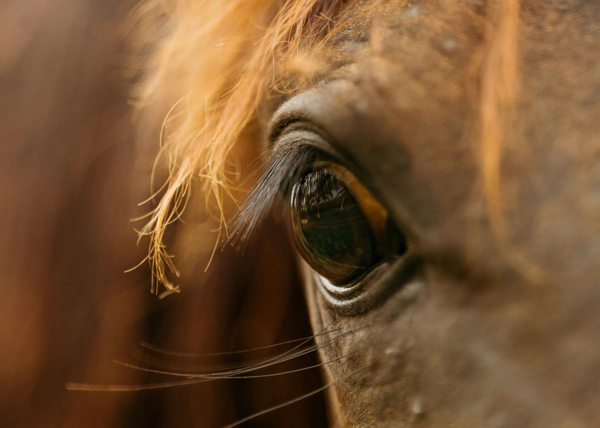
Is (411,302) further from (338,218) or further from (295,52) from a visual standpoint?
(295,52)

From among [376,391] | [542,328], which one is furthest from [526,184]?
[376,391]

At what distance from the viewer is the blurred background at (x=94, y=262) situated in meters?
0.66

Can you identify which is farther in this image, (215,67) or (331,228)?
(215,67)

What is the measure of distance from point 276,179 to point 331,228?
0.10 m

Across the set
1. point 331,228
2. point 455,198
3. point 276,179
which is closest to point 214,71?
point 276,179

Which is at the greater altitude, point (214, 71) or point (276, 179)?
point (214, 71)

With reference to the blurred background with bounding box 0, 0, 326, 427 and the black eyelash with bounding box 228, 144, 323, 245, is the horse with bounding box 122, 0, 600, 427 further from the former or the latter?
the blurred background with bounding box 0, 0, 326, 427

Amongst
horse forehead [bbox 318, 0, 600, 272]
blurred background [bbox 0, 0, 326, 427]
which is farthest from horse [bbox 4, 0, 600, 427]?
blurred background [bbox 0, 0, 326, 427]

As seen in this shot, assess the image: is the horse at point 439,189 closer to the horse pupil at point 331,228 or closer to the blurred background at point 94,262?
the horse pupil at point 331,228

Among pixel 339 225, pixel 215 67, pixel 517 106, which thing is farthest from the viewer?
pixel 215 67

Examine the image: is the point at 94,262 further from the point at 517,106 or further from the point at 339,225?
the point at 517,106

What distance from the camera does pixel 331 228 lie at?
0.50 metres

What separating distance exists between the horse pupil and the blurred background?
0.21 metres

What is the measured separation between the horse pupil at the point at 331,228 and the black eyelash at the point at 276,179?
2 centimetres
